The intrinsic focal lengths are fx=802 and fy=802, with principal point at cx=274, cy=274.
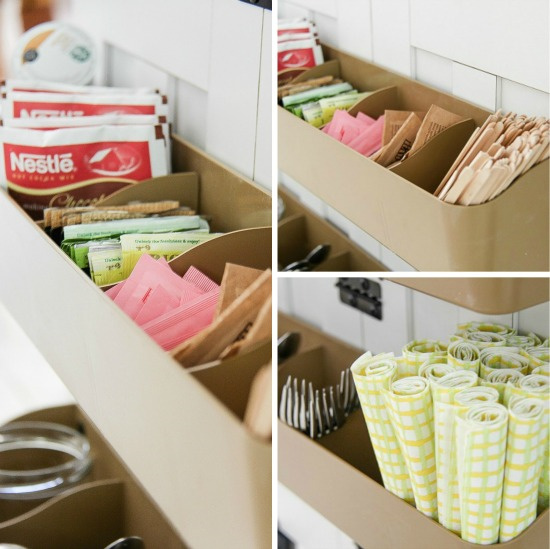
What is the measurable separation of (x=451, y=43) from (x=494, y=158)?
0.62 feet

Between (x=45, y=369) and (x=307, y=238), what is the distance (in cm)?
134

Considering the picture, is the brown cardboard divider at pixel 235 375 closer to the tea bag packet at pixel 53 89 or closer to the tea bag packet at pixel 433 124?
the tea bag packet at pixel 433 124

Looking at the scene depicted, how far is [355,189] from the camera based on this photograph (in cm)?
105

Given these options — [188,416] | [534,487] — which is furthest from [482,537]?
[188,416]

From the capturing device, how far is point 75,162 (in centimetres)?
143

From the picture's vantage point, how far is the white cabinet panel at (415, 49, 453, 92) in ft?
3.28

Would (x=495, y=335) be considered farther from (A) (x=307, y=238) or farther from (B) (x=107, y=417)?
(B) (x=107, y=417)

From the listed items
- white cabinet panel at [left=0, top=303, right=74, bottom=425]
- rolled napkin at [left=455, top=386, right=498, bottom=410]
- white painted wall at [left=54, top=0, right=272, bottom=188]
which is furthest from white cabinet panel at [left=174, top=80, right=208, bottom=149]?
white cabinet panel at [left=0, top=303, right=74, bottom=425]

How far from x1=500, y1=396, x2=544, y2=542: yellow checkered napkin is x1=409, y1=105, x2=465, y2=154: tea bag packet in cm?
33

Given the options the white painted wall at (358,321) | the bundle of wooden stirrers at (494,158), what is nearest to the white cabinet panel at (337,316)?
the white painted wall at (358,321)

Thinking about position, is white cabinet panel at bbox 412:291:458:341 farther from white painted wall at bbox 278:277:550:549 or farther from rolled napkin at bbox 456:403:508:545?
rolled napkin at bbox 456:403:508:545

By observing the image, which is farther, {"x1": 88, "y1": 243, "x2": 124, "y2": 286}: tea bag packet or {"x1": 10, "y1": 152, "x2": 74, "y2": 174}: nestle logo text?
{"x1": 10, "y1": 152, "x2": 74, "y2": 174}: nestle logo text

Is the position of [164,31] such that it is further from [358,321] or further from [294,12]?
[358,321]

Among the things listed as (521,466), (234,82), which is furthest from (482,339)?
(234,82)
